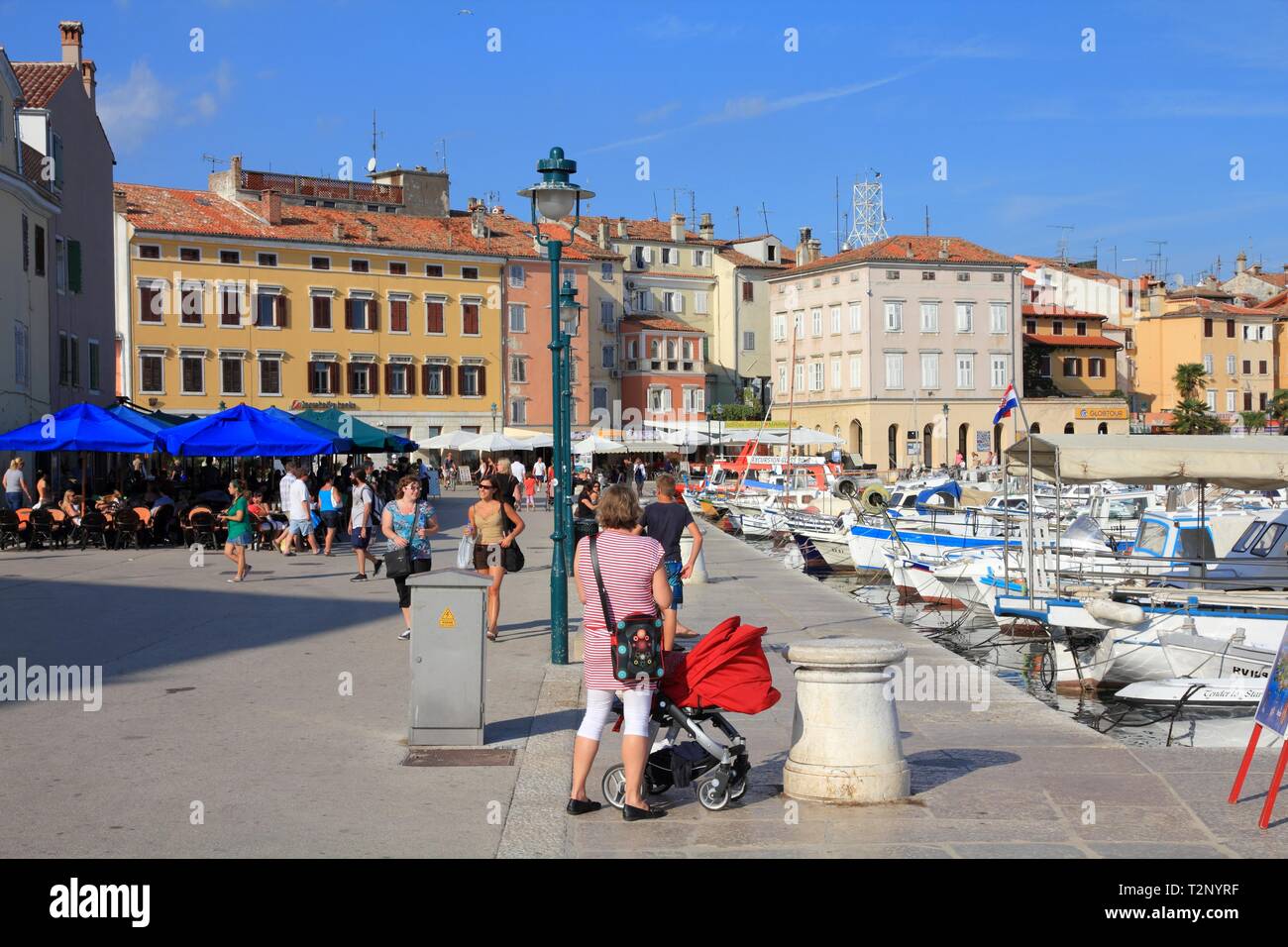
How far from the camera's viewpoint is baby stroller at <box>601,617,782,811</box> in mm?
8250

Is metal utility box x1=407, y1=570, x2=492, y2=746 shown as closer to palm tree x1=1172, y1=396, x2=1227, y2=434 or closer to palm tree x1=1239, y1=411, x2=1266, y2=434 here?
palm tree x1=1172, y1=396, x2=1227, y2=434

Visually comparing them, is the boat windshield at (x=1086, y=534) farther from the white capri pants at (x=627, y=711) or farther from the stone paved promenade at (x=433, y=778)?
the white capri pants at (x=627, y=711)

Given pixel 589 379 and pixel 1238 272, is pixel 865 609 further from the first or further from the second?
pixel 1238 272

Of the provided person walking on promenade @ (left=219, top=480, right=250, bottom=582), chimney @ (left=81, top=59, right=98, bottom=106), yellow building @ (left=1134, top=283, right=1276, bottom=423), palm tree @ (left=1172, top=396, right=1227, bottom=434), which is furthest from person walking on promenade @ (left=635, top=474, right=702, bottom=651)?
yellow building @ (left=1134, top=283, right=1276, bottom=423)

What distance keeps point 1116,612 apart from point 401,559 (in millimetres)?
8385

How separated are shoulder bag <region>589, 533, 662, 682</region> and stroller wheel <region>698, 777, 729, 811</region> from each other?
2.42 feet

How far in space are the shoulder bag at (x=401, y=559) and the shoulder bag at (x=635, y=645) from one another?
26.1 feet

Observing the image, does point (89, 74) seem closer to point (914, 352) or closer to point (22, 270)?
point (22, 270)

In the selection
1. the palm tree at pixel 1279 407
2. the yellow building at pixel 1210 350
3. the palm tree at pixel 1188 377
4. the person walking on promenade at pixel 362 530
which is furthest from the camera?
the yellow building at pixel 1210 350

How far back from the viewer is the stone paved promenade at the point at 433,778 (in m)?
7.53

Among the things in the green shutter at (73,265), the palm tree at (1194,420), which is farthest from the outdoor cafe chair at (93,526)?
the palm tree at (1194,420)
